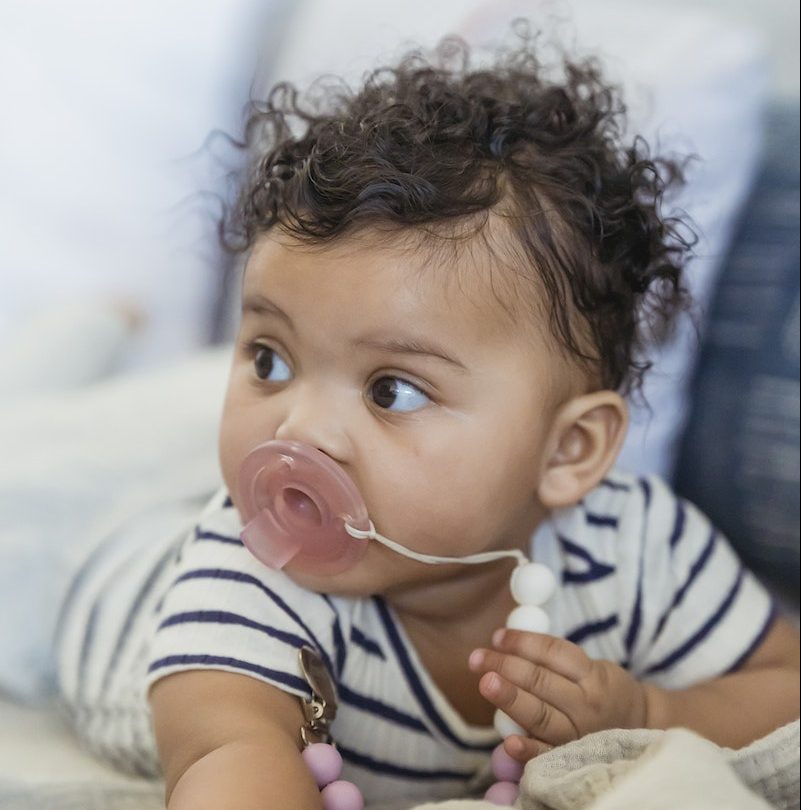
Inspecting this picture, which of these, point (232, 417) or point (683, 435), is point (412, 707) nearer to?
point (232, 417)

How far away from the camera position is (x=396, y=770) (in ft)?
2.70

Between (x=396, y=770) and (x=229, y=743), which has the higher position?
(x=229, y=743)

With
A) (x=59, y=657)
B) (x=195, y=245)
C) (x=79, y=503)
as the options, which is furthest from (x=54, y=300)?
(x=59, y=657)

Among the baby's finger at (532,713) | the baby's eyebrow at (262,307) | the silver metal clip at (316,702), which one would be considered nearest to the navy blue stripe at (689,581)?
the baby's finger at (532,713)

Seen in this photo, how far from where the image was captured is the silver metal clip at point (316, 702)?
2.37ft

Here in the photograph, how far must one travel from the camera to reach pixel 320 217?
729 mm

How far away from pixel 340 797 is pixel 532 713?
14 cm

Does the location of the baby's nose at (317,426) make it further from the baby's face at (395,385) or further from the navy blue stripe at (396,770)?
the navy blue stripe at (396,770)

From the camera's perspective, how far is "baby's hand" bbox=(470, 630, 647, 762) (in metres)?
0.71

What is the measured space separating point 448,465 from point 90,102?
1.26 meters

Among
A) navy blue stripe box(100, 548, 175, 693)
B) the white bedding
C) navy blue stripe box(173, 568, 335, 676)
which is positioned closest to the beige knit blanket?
the white bedding

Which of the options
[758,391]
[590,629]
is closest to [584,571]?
[590,629]

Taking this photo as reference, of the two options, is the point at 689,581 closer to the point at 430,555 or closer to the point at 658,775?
the point at 430,555

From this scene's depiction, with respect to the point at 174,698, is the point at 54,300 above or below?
below
